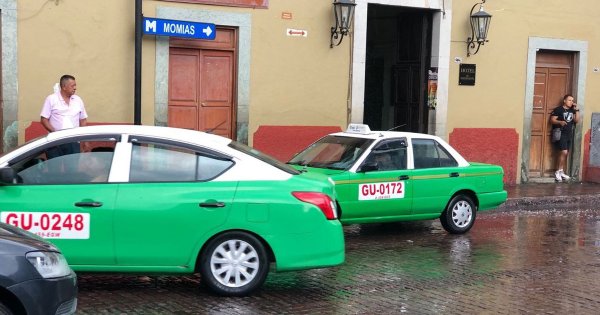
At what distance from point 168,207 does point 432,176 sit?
5060 mm

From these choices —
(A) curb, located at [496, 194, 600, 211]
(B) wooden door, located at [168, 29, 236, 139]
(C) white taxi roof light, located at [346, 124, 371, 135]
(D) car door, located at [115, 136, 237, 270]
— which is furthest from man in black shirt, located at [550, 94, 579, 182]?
(D) car door, located at [115, 136, 237, 270]

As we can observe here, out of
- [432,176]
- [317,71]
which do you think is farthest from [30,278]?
[317,71]

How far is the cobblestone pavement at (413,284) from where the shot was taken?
707 centimetres

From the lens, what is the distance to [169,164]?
717 cm

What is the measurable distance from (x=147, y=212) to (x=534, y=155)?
42.7ft

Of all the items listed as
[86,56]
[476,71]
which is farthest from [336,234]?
[476,71]

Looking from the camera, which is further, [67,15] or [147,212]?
[67,15]

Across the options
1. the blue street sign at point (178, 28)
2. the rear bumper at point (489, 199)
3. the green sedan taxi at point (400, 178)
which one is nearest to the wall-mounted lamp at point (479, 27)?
the green sedan taxi at point (400, 178)

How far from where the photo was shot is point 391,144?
36.0ft

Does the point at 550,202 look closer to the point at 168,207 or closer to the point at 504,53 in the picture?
the point at 504,53

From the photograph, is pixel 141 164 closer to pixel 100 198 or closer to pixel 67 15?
pixel 100 198

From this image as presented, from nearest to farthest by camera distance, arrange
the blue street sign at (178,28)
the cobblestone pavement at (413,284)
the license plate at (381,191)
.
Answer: the cobblestone pavement at (413,284) < the license plate at (381,191) < the blue street sign at (178,28)

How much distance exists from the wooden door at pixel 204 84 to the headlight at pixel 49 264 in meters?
8.68

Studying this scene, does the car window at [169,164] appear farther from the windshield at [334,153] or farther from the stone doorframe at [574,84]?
the stone doorframe at [574,84]
